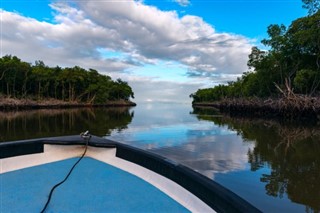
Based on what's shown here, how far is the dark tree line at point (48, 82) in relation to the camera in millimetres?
42625

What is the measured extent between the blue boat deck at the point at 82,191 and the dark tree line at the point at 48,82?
44.6 m

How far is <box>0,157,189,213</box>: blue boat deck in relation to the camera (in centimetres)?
200

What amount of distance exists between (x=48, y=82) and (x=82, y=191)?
51307mm

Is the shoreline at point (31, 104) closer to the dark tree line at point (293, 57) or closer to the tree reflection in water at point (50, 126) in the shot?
the tree reflection in water at point (50, 126)

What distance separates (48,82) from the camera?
49062 millimetres

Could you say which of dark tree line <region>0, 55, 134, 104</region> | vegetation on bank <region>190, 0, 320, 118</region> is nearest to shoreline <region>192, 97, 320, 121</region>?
vegetation on bank <region>190, 0, 320, 118</region>

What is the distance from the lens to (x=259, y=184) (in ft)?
16.2

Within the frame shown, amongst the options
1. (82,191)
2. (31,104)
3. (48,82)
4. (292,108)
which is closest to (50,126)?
(82,191)

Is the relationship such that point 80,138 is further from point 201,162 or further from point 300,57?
point 300,57

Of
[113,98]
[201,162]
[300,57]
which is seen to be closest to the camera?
[201,162]

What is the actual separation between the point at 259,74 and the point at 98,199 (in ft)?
104

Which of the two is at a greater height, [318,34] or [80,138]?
[318,34]

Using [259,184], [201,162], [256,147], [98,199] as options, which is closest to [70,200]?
[98,199]

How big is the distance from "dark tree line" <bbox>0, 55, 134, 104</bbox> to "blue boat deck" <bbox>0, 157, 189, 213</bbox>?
44642mm
